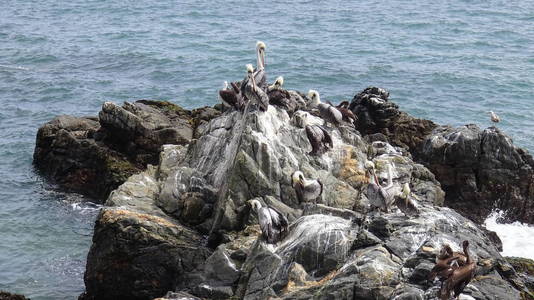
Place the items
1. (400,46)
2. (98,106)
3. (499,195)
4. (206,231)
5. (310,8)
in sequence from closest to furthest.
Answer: (206,231) → (499,195) → (98,106) → (400,46) → (310,8)

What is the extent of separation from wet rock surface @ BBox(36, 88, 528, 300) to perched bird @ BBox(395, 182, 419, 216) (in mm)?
175

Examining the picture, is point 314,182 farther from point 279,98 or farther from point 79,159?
point 79,159

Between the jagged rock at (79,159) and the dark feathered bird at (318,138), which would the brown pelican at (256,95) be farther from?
the jagged rock at (79,159)

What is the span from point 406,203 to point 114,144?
14023 mm

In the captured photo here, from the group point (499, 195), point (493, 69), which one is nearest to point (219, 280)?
point (499, 195)

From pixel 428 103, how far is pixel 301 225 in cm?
2582

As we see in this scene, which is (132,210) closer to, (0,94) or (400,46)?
(0,94)

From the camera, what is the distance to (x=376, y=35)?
59.7 m

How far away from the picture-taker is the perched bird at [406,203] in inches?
805

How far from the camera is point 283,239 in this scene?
65.4ft

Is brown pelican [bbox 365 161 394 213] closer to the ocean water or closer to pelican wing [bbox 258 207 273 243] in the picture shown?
pelican wing [bbox 258 207 273 243]

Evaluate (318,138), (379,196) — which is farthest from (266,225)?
(318,138)

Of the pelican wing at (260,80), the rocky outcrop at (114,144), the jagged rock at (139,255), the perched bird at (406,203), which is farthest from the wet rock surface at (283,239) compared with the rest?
the rocky outcrop at (114,144)

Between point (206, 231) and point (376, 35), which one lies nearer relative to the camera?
point (206, 231)
